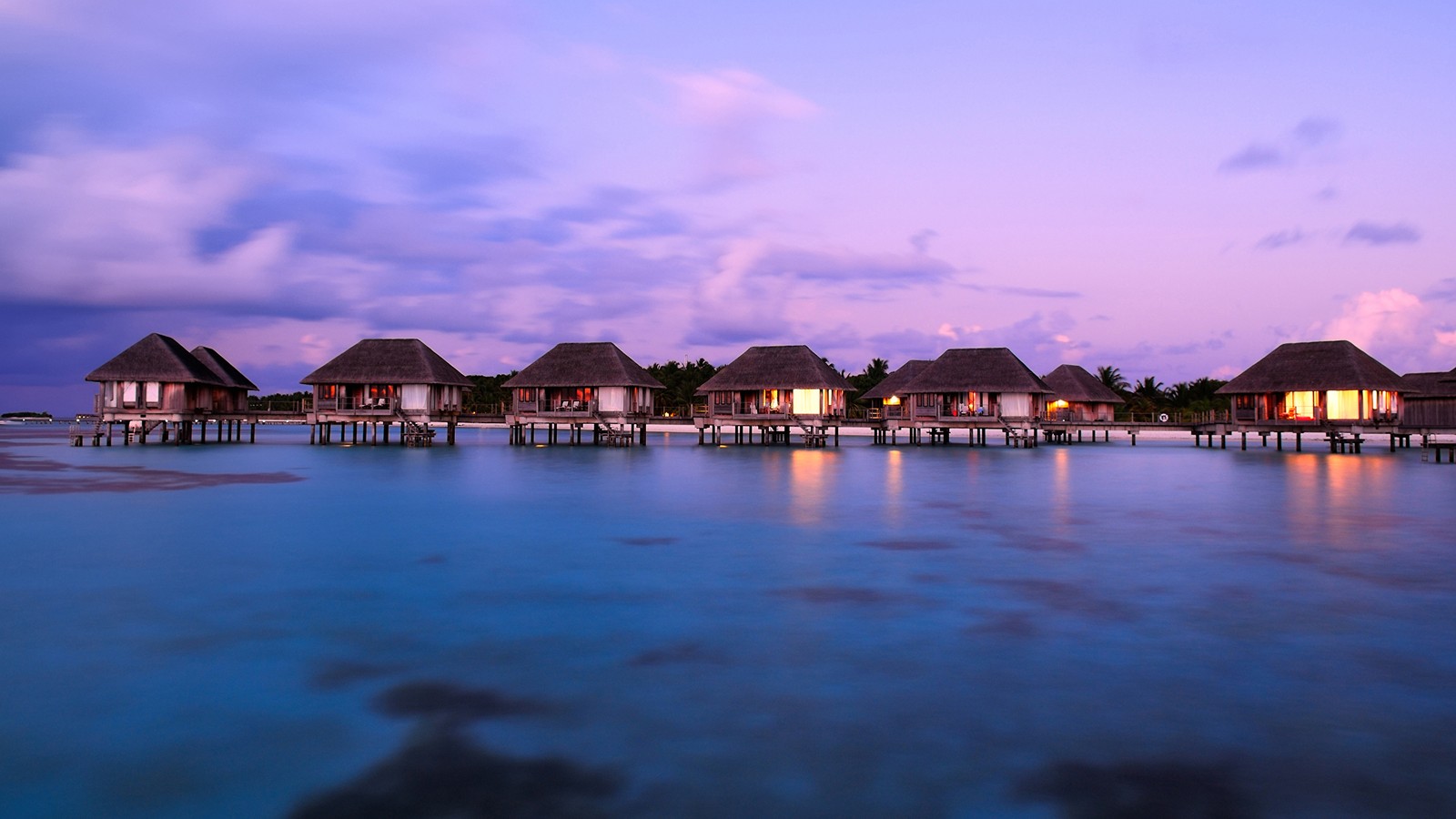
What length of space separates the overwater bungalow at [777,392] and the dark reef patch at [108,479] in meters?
24.9

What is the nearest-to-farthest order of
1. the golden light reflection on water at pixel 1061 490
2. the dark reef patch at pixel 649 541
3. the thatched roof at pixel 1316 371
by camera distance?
1. the dark reef patch at pixel 649 541
2. the golden light reflection on water at pixel 1061 490
3. the thatched roof at pixel 1316 371

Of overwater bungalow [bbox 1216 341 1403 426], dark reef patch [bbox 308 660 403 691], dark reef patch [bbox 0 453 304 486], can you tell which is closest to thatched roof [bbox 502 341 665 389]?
dark reef patch [bbox 0 453 304 486]

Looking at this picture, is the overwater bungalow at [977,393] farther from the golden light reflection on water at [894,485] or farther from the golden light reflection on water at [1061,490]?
the golden light reflection on water at [894,485]

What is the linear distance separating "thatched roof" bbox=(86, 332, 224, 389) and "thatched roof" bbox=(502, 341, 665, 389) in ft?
54.5

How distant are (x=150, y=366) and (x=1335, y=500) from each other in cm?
5137

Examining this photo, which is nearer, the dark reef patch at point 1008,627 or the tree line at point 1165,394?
the dark reef patch at point 1008,627

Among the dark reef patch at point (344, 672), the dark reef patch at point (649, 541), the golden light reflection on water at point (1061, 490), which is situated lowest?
the dark reef patch at point (344, 672)

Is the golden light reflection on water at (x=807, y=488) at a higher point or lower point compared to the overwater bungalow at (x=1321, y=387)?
lower

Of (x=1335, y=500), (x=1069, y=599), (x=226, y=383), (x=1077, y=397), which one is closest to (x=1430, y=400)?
(x=1077, y=397)

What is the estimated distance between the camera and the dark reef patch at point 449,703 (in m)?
6.88

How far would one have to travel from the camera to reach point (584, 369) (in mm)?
48906

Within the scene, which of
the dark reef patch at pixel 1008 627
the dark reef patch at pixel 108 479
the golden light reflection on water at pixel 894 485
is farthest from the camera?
the dark reef patch at pixel 108 479

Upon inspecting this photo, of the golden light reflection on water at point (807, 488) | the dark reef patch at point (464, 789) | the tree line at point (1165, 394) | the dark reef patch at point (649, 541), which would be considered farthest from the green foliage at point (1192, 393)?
the dark reef patch at point (464, 789)

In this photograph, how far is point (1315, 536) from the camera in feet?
53.9
